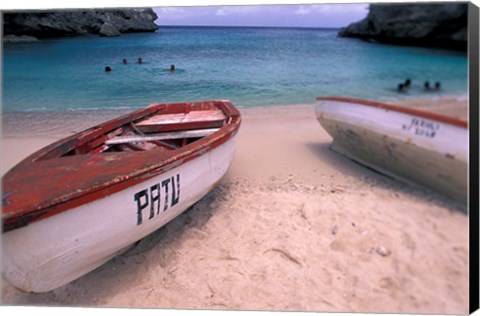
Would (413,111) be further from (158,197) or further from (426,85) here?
(158,197)

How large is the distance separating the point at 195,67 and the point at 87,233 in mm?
1328

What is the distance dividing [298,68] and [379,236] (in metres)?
1.55

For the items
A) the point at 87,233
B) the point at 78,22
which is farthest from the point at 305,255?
the point at 78,22

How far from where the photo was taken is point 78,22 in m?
2.02

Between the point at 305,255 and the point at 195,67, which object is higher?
the point at 195,67

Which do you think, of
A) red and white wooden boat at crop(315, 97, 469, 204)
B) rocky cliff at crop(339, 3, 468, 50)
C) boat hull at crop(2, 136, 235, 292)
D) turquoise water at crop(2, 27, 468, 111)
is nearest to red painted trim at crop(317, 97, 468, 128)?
red and white wooden boat at crop(315, 97, 469, 204)

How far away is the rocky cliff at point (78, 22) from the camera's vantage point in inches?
77.7

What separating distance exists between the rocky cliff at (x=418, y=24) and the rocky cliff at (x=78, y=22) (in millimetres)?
1192

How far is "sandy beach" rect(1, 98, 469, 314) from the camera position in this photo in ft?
5.26

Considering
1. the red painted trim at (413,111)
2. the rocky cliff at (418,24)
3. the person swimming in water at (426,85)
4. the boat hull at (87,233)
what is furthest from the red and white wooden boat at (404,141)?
the boat hull at (87,233)

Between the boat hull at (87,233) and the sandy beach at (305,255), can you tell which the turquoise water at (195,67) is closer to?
the sandy beach at (305,255)

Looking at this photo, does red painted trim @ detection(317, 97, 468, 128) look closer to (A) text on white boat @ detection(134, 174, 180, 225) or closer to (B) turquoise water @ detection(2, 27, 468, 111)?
(B) turquoise water @ detection(2, 27, 468, 111)

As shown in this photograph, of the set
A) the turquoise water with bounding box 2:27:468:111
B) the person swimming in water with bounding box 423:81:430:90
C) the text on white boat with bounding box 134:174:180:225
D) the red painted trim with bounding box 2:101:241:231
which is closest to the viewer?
the red painted trim with bounding box 2:101:241:231

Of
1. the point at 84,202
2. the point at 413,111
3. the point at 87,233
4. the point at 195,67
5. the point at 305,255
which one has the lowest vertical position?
the point at 305,255
